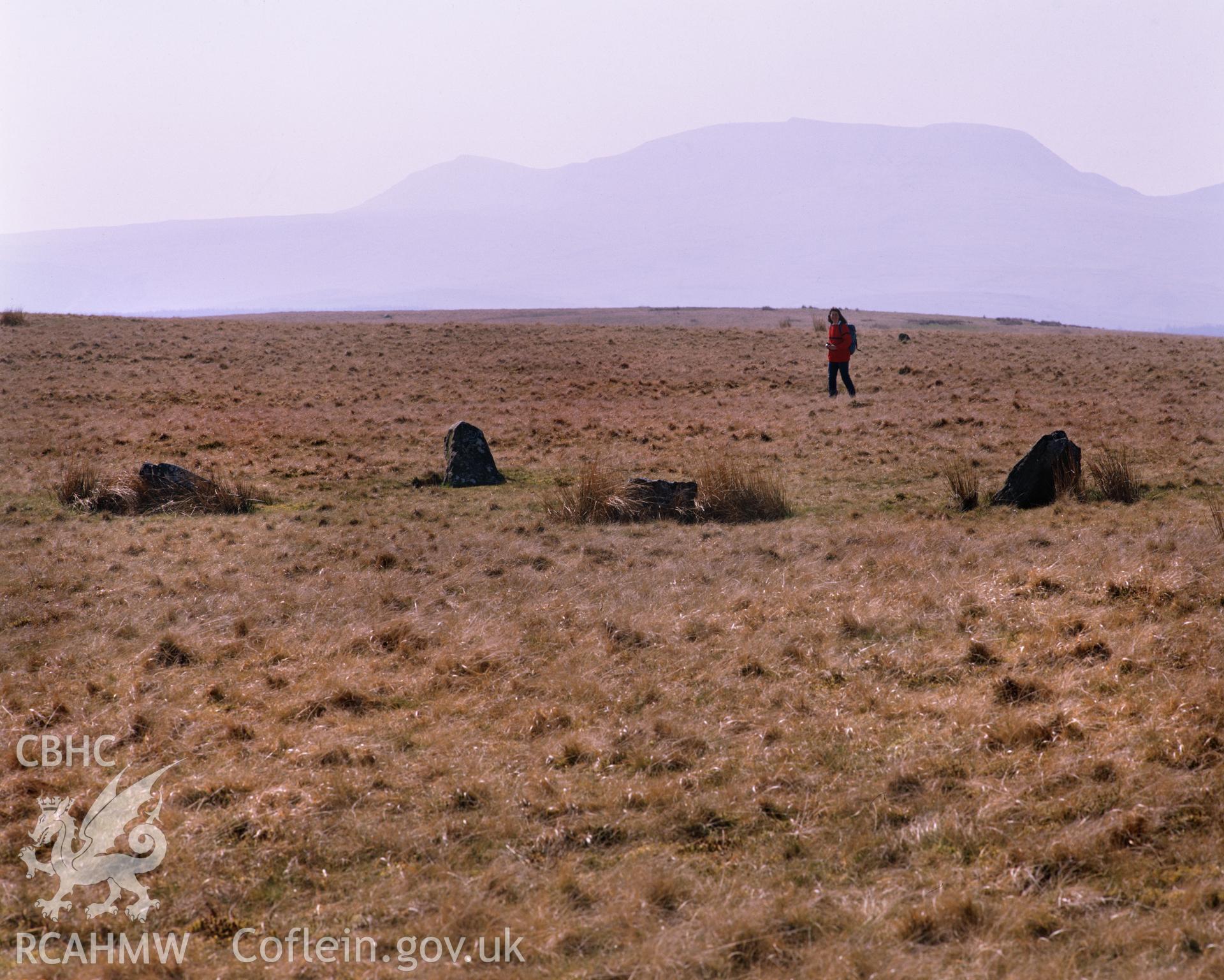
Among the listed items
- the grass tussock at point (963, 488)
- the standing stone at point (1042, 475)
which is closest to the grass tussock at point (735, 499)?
the grass tussock at point (963, 488)

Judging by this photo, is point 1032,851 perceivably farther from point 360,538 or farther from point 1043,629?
point 360,538

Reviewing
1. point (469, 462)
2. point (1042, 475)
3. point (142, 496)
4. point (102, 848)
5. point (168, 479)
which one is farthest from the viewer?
point (469, 462)

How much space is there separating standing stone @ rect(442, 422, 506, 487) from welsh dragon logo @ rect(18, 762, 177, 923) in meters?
9.97

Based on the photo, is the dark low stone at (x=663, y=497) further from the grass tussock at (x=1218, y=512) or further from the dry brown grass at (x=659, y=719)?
the grass tussock at (x=1218, y=512)

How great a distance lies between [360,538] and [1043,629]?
7.64 m

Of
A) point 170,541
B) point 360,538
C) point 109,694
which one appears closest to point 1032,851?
point 109,694

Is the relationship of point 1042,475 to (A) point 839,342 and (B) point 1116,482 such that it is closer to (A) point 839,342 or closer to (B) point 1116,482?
(B) point 1116,482

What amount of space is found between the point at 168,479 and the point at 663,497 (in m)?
7.09

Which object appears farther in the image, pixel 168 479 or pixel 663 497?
pixel 168 479

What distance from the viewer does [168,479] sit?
14.0m

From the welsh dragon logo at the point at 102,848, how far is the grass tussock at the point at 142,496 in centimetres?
867

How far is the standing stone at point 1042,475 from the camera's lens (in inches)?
482

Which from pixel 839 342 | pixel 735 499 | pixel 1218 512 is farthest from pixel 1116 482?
pixel 839 342

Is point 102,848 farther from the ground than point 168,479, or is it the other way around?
point 168,479
